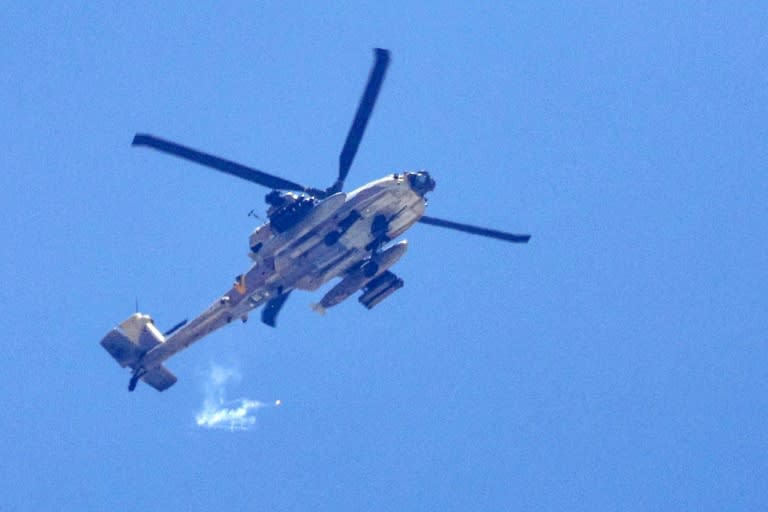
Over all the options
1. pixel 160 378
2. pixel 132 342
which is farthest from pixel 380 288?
pixel 132 342

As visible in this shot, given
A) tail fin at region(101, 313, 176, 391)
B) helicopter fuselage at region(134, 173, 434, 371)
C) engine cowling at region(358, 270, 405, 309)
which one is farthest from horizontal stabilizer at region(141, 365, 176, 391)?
engine cowling at region(358, 270, 405, 309)

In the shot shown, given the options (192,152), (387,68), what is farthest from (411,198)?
(192,152)

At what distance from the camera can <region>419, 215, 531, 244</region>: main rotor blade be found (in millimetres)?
47438

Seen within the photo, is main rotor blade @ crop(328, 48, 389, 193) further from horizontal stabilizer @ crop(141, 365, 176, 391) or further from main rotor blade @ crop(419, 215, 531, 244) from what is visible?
horizontal stabilizer @ crop(141, 365, 176, 391)

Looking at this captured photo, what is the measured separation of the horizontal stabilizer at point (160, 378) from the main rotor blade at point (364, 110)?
14771mm

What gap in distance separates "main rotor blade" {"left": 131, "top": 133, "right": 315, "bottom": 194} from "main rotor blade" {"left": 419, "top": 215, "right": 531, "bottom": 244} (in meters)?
7.08

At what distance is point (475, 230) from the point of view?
157 ft

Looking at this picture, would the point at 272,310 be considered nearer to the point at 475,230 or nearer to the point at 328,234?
the point at 328,234

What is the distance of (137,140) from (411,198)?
11.3 m

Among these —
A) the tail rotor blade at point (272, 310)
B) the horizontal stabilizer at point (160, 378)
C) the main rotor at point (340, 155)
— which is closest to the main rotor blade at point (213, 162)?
the main rotor at point (340, 155)

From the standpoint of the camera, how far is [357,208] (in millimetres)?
43938

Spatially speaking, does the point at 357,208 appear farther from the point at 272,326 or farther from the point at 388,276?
the point at 272,326

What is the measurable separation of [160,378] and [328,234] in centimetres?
1306

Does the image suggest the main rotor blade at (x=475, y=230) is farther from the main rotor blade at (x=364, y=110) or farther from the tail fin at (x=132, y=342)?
the tail fin at (x=132, y=342)
